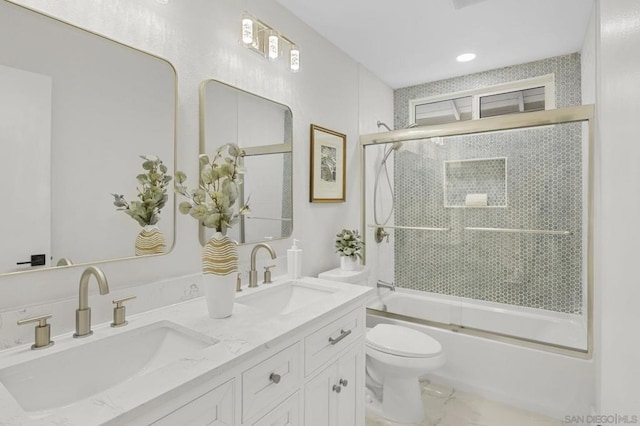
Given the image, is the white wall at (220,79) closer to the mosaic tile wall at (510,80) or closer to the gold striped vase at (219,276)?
the gold striped vase at (219,276)

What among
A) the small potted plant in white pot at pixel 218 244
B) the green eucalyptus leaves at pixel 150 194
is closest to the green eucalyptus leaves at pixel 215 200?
the small potted plant in white pot at pixel 218 244

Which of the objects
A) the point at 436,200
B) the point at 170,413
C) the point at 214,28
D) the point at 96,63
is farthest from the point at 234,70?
the point at 436,200

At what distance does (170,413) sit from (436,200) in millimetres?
2410

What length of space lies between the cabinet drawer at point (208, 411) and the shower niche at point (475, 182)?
226 centimetres

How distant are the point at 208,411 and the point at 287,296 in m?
0.92

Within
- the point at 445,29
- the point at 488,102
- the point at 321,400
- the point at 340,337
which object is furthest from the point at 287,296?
the point at 488,102

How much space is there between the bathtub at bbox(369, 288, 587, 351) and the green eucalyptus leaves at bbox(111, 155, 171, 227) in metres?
2.06

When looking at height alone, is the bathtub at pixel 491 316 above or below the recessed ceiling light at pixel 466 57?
below

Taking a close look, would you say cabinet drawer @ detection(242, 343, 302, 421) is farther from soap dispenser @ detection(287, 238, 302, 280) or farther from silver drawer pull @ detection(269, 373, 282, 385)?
soap dispenser @ detection(287, 238, 302, 280)

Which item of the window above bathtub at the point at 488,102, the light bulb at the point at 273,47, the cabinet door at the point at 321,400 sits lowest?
the cabinet door at the point at 321,400

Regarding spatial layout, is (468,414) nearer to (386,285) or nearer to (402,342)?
(402,342)

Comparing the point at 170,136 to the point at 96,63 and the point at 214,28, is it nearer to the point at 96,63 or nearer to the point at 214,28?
the point at 96,63

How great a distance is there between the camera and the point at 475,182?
259 cm

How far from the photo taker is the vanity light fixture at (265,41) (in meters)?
1.67
